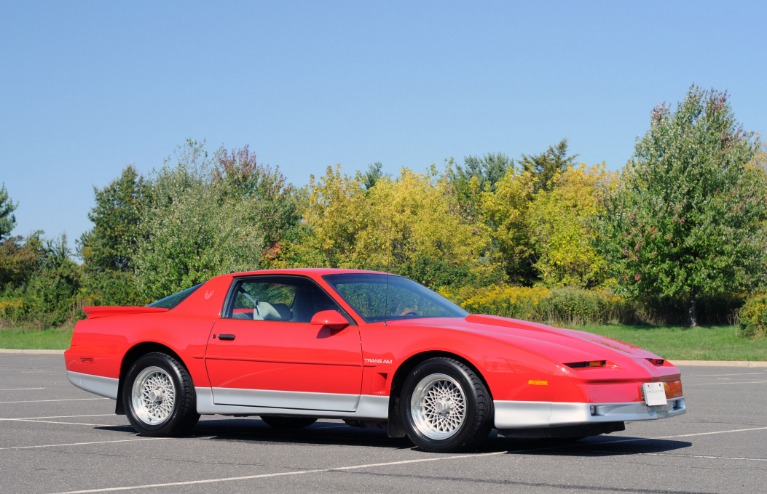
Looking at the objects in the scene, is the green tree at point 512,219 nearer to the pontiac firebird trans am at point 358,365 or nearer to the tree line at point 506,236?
the tree line at point 506,236

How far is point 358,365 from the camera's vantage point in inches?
336

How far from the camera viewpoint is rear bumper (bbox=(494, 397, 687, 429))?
768 centimetres

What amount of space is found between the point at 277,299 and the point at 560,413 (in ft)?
9.64

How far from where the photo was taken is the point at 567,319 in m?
40.2

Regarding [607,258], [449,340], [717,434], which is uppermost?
[607,258]

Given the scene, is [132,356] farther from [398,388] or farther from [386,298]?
[398,388]

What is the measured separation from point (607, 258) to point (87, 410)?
106 feet

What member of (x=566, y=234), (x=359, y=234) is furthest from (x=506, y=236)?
(x=359, y=234)

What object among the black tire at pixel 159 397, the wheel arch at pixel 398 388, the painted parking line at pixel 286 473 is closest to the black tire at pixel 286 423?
the black tire at pixel 159 397

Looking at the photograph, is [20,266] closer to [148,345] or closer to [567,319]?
[567,319]

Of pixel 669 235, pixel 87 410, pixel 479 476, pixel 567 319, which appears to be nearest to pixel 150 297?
pixel 567 319

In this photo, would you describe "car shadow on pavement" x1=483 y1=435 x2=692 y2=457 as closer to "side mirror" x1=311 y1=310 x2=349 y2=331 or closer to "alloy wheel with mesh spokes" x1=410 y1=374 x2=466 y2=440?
"alloy wheel with mesh spokes" x1=410 y1=374 x2=466 y2=440

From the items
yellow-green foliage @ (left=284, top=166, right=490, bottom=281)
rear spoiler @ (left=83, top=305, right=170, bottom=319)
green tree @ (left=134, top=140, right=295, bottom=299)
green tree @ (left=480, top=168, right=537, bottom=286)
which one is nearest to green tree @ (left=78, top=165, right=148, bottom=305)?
yellow-green foliage @ (left=284, top=166, right=490, bottom=281)

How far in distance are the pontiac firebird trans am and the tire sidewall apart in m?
0.01
